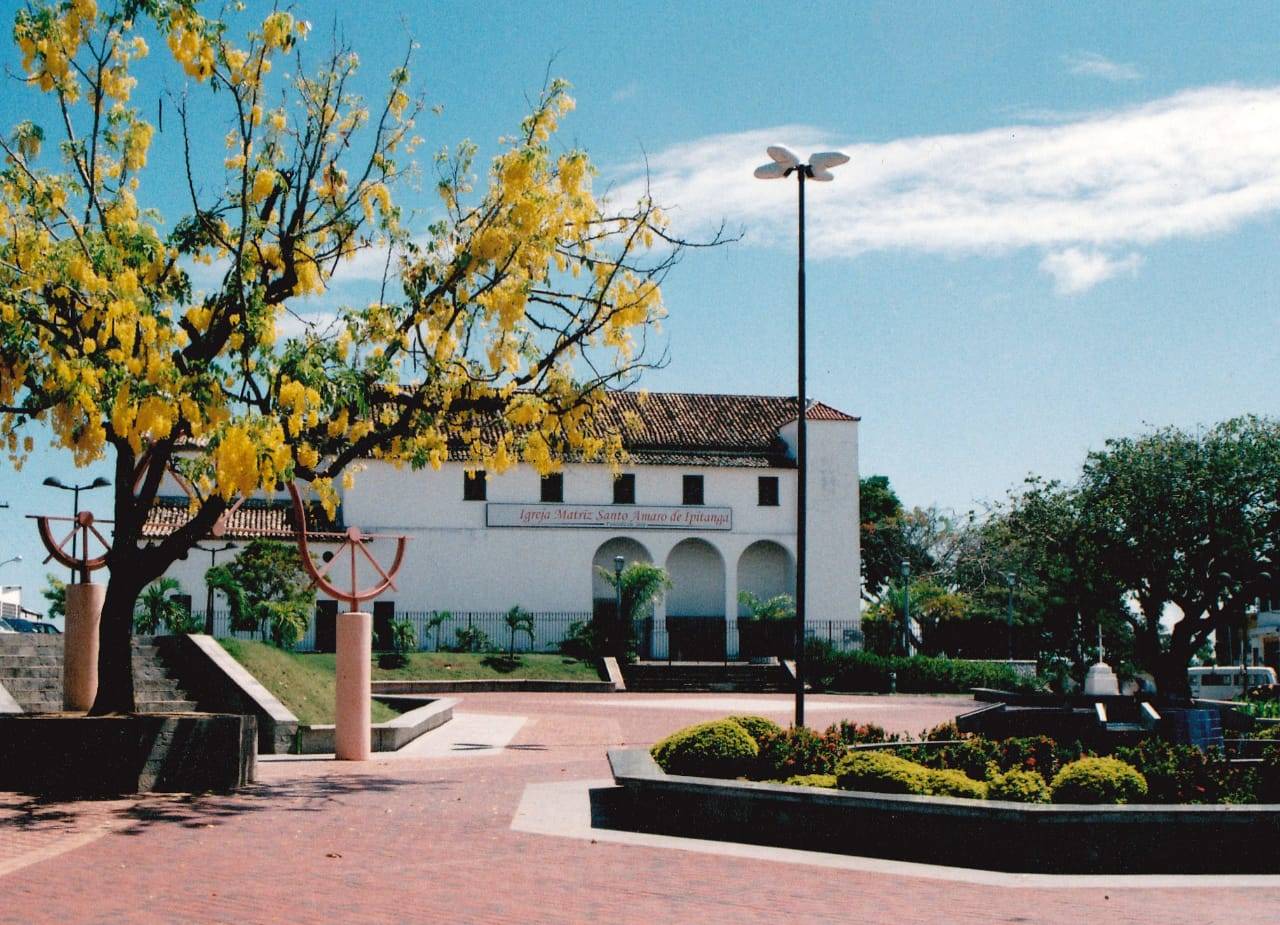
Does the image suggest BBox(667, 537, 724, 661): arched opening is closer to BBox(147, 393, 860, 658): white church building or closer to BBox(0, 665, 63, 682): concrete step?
BBox(147, 393, 860, 658): white church building

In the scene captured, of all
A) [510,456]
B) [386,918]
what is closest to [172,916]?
[386,918]

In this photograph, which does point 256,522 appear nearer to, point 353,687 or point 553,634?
point 553,634

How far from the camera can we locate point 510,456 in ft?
53.2

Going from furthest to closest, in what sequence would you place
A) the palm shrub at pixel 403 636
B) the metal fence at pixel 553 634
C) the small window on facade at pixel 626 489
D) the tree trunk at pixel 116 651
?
the small window on facade at pixel 626 489, the metal fence at pixel 553 634, the palm shrub at pixel 403 636, the tree trunk at pixel 116 651

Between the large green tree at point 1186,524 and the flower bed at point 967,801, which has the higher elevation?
the large green tree at point 1186,524

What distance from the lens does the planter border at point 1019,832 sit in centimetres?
980

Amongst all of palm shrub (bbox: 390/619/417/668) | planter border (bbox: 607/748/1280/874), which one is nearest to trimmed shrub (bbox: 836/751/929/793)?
planter border (bbox: 607/748/1280/874)

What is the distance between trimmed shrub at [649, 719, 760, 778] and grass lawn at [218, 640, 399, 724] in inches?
370

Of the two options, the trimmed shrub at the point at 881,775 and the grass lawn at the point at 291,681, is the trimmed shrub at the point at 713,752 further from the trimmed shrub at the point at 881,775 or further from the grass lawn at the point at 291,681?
the grass lawn at the point at 291,681

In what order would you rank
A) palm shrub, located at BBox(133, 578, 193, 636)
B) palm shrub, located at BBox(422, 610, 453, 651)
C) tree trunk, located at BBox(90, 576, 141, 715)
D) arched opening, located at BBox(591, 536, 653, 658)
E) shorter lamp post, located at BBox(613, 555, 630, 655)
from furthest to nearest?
arched opening, located at BBox(591, 536, 653, 658), palm shrub, located at BBox(422, 610, 453, 651), shorter lamp post, located at BBox(613, 555, 630, 655), palm shrub, located at BBox(133, 578, 193, 636), tree trunk, located at BBox(90, 576, 141, 715)

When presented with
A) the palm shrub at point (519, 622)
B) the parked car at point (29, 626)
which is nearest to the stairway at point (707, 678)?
the palm shrub at point (519, 622)

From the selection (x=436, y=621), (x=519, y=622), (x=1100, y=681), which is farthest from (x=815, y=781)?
(x=519, y=622)

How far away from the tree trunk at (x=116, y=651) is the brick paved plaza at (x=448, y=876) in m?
1.53

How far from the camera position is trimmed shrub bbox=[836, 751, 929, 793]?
35.8 feet
